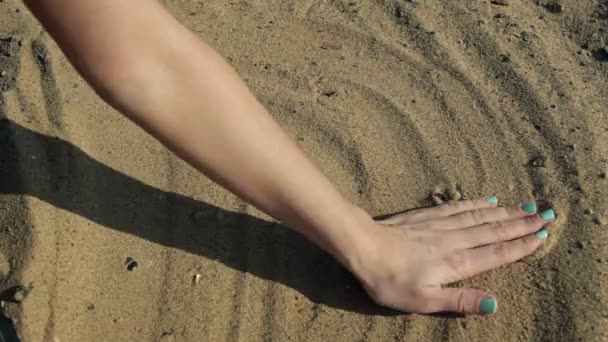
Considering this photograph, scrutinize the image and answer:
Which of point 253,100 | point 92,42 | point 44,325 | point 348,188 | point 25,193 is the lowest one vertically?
point 348,188

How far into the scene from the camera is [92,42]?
4.87 ft

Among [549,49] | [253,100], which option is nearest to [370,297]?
[253,100]

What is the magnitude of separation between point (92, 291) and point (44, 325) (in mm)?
162

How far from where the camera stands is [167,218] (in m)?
2.29

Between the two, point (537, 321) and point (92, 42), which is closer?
point (92, 42)

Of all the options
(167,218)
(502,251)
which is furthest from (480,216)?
(167,218)

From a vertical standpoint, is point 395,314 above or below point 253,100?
below

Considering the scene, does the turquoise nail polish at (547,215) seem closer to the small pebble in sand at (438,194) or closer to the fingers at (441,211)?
the fingers at (441,211)

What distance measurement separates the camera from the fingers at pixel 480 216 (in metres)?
2.13

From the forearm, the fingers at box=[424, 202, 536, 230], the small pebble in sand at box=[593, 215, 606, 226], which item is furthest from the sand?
the forearm

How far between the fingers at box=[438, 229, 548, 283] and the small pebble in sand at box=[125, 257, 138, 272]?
2.60ft

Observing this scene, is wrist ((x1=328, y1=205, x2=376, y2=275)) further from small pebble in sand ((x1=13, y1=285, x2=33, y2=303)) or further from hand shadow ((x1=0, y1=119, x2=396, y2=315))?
small pebble in sand ((x1=13, y1=285, x2=33, y2=303))

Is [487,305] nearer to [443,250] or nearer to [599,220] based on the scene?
[443,250]

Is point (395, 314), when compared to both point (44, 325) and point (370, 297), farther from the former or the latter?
point (44, 325)
